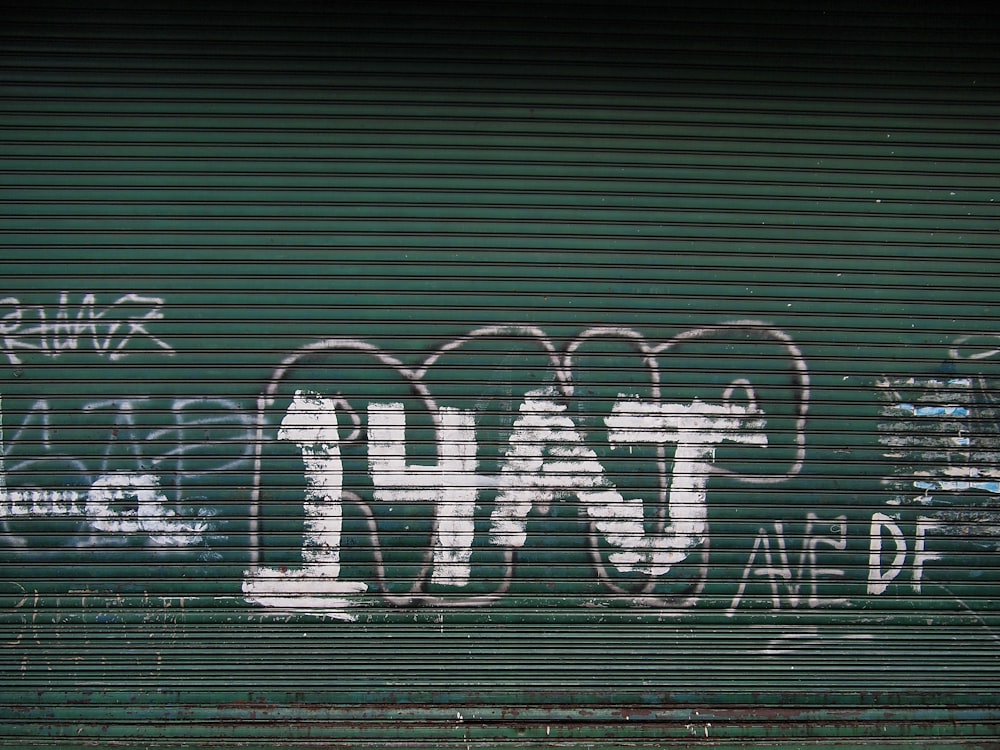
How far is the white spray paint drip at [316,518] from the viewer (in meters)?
4.23

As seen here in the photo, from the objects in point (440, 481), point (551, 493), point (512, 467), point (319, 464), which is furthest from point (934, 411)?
point (319, 464)

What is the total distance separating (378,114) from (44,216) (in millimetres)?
1780

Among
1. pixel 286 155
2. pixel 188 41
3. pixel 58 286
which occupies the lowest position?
pixel 58 286

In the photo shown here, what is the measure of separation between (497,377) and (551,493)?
0.66m

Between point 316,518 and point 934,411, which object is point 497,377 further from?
point 934,411

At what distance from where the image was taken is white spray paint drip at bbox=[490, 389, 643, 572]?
14.1 feet

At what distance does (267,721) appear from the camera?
4219 millimetres

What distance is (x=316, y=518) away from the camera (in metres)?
4.25

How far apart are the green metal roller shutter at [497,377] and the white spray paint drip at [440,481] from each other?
0.07 feet

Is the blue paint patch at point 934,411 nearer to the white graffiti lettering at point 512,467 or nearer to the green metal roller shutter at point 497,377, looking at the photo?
the green metal roller shutter at point 497,377

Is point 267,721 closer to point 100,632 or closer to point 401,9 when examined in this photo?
point 100,632

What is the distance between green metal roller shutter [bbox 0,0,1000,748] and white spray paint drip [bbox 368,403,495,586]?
2 cm

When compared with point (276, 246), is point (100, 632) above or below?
below

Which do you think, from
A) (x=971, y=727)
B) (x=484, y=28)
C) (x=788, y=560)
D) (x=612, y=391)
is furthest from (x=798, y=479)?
(x=484, y=28)
